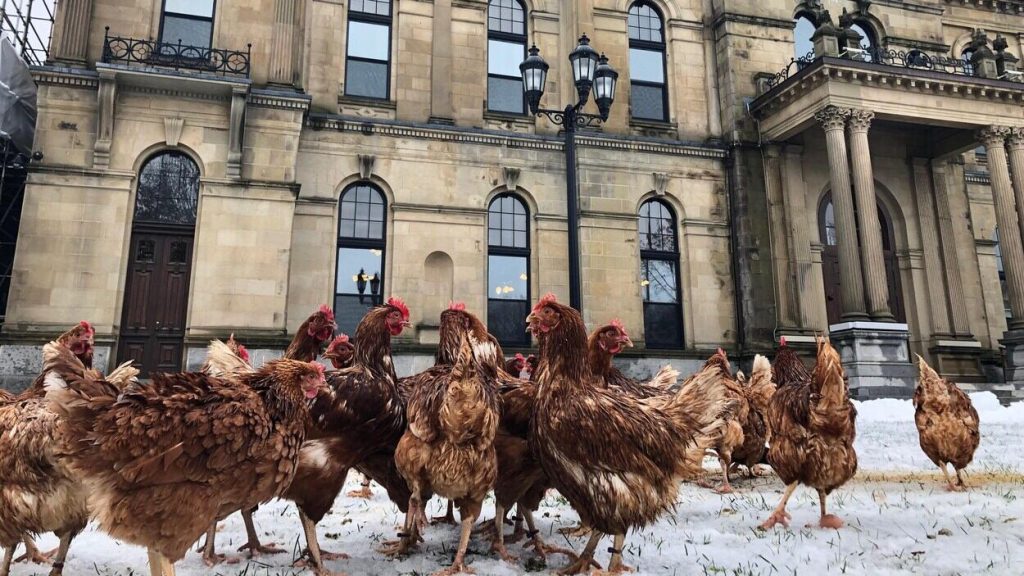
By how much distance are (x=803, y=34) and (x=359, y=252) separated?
56.0ft

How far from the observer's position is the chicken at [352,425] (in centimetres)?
425

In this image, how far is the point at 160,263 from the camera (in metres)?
14.3

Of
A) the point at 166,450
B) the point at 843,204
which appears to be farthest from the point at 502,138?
the point at 166,450

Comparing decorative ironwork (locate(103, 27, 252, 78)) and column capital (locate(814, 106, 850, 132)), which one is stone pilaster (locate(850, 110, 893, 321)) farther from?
decorative ironwork (locate(103, 27, 252, 78))

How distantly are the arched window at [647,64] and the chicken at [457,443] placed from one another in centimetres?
1601

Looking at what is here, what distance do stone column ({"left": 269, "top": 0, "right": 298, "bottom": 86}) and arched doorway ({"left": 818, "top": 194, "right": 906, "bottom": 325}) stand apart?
16.0 metres

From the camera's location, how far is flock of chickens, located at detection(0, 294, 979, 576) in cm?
318

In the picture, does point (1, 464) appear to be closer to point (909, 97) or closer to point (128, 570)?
point (128, 570)

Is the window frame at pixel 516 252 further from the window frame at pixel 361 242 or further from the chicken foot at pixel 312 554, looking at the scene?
the chicken foot at pixel 312 554

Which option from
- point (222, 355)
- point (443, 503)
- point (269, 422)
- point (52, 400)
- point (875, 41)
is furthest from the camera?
point (875, 41)

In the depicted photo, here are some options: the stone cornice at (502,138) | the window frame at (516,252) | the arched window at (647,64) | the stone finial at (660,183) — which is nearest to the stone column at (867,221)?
the stone cornice at (502,138)

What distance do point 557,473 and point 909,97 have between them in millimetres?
18384

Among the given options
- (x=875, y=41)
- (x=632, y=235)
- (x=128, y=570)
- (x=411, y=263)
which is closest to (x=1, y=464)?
(x=128, y=570)

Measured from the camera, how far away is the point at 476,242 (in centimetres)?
1647
